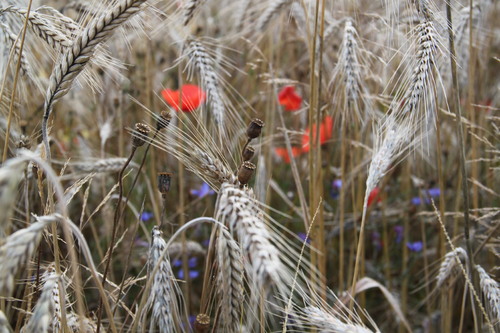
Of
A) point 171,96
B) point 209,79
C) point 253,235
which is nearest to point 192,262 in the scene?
point 171,96

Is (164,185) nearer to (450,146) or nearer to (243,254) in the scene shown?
(243,254)

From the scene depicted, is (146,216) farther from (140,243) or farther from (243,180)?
(243,180)

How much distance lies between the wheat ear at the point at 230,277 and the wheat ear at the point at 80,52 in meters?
0.36

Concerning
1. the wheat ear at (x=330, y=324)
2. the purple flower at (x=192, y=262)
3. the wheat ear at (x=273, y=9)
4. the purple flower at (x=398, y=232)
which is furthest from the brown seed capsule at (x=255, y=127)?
the purple flower at (x=398, y=232)

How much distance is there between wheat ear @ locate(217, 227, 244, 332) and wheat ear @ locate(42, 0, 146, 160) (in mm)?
355

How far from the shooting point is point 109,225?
191 centimetres

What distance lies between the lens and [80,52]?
1.08 metres

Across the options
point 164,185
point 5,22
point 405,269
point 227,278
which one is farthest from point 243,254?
point 405,269

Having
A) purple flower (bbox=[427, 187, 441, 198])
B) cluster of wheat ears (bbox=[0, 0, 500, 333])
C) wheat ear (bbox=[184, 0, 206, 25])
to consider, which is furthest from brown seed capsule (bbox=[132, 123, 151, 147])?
purple flower (bbox=[427, 187, 441, 198])

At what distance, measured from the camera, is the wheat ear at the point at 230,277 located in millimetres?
1014

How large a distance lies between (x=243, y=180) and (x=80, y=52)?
39 centimetres

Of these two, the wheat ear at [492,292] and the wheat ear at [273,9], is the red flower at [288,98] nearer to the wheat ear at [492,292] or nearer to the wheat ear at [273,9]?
the wheat ear at [273,9]

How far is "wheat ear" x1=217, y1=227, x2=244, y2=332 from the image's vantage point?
3.33 ft

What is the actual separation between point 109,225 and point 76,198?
49 cm
